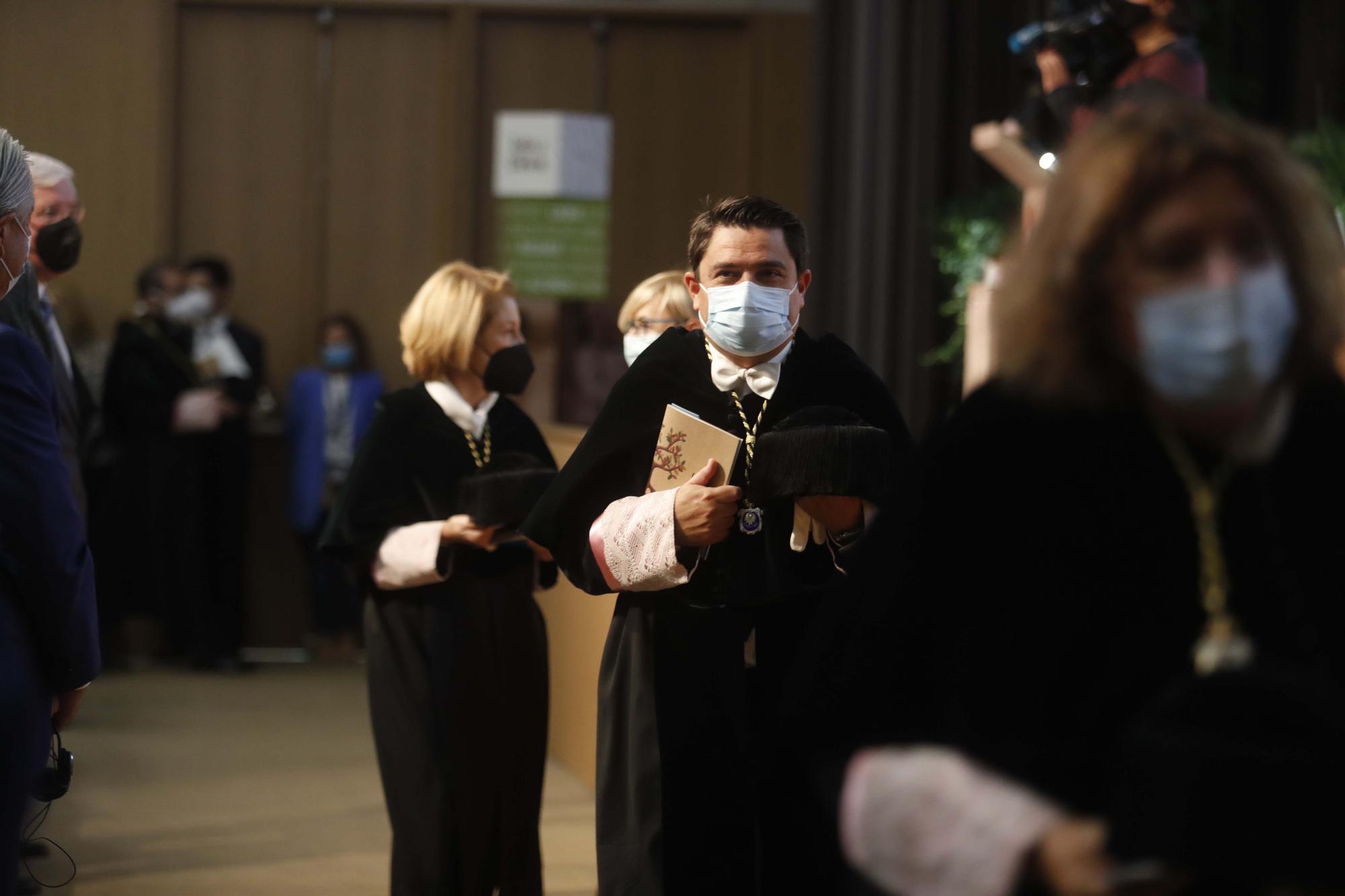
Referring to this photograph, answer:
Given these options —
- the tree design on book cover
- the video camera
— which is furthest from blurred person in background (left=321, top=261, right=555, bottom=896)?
the video camera

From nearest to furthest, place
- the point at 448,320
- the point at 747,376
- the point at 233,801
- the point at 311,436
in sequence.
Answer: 1. the point at 747,376
2. the point at 448,320
3. the point at 233,801
4. the point at 311,436

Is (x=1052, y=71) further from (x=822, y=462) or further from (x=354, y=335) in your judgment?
(x=354, y=335)

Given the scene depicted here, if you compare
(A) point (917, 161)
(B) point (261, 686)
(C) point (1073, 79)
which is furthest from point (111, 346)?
(C) point (1073, 79)

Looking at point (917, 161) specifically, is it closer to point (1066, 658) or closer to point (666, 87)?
point (666, 87)

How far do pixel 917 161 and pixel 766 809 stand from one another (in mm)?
5051

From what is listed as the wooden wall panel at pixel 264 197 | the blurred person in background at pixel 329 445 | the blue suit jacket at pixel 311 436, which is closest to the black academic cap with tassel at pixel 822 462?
the blurred person in background at pixel 329 445

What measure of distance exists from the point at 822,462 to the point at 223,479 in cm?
649

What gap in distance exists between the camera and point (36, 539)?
243cm

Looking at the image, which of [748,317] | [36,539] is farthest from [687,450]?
[36,539]

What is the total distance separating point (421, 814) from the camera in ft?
12.7

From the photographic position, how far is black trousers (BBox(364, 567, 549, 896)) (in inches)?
153

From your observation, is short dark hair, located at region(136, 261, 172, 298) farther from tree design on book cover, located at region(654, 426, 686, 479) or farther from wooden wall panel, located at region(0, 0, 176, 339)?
tree design on book cover, located at region(654, 426, 686, 479)

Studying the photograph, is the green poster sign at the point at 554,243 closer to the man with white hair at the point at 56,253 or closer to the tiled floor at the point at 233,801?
the tiled floor at the point at 233,801

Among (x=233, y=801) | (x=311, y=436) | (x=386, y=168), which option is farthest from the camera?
(x=386, y=168)
